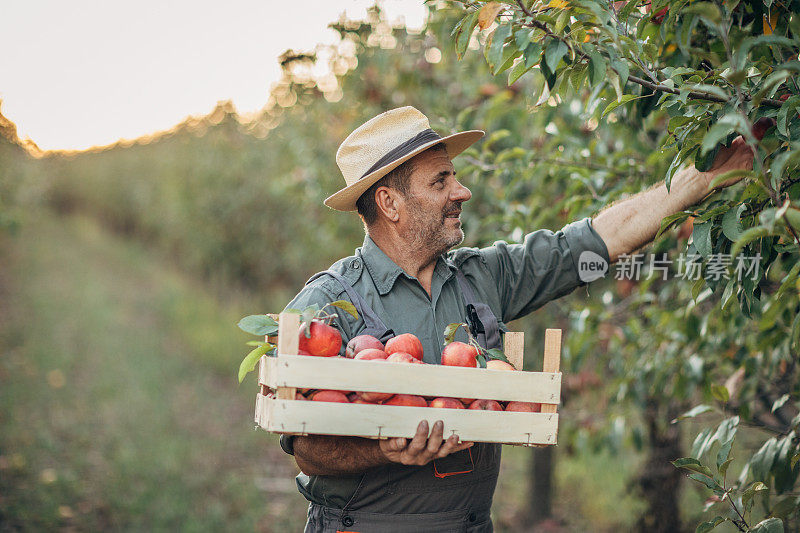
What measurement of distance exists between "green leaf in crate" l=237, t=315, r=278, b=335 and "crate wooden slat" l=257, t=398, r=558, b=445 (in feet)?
0.59

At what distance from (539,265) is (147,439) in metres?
5.84

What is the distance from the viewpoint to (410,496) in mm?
2004

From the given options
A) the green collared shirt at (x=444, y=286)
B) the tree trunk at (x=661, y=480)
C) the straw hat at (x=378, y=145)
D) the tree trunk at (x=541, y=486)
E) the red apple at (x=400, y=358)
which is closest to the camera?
the red apple at (x=400, y=358)

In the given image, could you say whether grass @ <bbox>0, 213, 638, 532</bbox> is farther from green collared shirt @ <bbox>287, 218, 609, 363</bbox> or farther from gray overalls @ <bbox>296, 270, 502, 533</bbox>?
gray overalls @ <bbox>296, 270, 502, 533</bbox>

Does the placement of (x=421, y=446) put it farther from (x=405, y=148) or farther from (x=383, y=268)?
(x=405, y=148)

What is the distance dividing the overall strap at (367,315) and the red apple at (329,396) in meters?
0.36

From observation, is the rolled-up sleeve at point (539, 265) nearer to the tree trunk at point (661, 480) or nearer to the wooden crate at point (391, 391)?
the wooden crate at point (391, 391)

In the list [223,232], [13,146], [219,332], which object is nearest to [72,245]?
[223,232]

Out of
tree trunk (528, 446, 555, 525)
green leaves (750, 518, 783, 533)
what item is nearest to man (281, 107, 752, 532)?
green leaves (750, 518, 783, 533)

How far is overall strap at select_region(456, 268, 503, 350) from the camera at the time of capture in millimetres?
2159

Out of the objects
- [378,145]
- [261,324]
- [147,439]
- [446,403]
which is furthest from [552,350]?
[147,439]

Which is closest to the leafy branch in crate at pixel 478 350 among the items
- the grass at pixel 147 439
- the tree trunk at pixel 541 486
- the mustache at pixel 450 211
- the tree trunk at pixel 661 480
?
the mustache at pixel 450 211

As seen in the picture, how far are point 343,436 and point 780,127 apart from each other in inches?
48.5

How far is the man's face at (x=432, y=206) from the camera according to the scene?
2.25 metres
